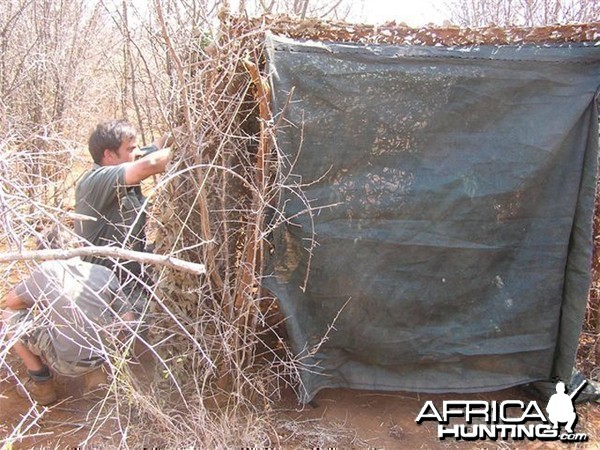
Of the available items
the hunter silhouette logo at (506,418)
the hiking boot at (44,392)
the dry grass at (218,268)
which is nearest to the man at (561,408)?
the hunter silhouette logo at (506,418)

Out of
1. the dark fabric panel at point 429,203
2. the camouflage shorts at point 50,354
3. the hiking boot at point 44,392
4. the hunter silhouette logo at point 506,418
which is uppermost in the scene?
the dark fabric panel at point 429,203

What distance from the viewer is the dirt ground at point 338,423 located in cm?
290

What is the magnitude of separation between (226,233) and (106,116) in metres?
4.52

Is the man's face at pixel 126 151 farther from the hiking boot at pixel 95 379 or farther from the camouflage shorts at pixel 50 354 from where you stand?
the hiking boot at pixel 95 379

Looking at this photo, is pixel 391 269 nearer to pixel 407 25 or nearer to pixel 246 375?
pixel 246 375

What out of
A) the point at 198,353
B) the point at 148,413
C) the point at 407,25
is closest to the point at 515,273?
the point at 407,25

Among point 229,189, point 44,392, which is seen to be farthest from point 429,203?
point 44,392

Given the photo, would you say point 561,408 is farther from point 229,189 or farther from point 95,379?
point 95,379

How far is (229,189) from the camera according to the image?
2982 mm

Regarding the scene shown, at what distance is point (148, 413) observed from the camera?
2840mm

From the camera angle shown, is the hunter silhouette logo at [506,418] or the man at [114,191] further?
the man at [114,191]

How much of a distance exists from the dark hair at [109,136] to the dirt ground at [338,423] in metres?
1.48

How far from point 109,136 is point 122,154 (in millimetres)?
135

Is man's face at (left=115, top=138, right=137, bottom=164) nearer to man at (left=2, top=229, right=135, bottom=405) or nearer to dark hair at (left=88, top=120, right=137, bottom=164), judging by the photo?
dark hair at (left=88, top=120, right=137, bottom=164)
